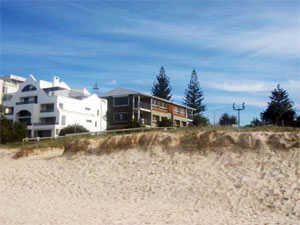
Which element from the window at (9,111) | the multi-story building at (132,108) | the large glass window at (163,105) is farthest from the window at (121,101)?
the window at (9,111)

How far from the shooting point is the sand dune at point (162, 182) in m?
11.3

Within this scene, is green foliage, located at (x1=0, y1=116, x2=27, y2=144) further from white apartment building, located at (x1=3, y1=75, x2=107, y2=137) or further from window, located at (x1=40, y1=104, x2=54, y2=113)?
window, located at (x1=40, y1=104, x2=54, y2=113)

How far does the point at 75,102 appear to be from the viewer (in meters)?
51.4

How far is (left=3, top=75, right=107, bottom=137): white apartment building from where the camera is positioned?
48.8 metres

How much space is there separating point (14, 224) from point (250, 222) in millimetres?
6589

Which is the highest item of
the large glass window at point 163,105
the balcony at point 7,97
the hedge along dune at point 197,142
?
the balcony at point 7,97

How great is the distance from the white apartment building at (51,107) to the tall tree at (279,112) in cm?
2372

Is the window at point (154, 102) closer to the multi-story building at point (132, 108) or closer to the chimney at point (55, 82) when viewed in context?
the multi-story building at point (132, 108)

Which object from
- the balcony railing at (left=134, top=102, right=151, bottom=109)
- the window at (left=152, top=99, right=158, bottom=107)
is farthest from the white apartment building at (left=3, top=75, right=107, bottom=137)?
the window at (left=152, top=99, right=158, bottom=107)

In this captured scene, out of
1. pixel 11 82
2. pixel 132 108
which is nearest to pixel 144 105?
pixel 132 108

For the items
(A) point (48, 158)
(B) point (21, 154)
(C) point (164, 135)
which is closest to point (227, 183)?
(C) point (164, 135)

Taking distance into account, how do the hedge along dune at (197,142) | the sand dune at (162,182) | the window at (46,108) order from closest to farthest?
the sand dune at (162,182)
the hedge along dune at (197,142)
the window at (46,108)

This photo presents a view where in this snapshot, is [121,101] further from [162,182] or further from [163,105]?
[162,182]

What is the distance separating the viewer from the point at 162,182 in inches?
579
